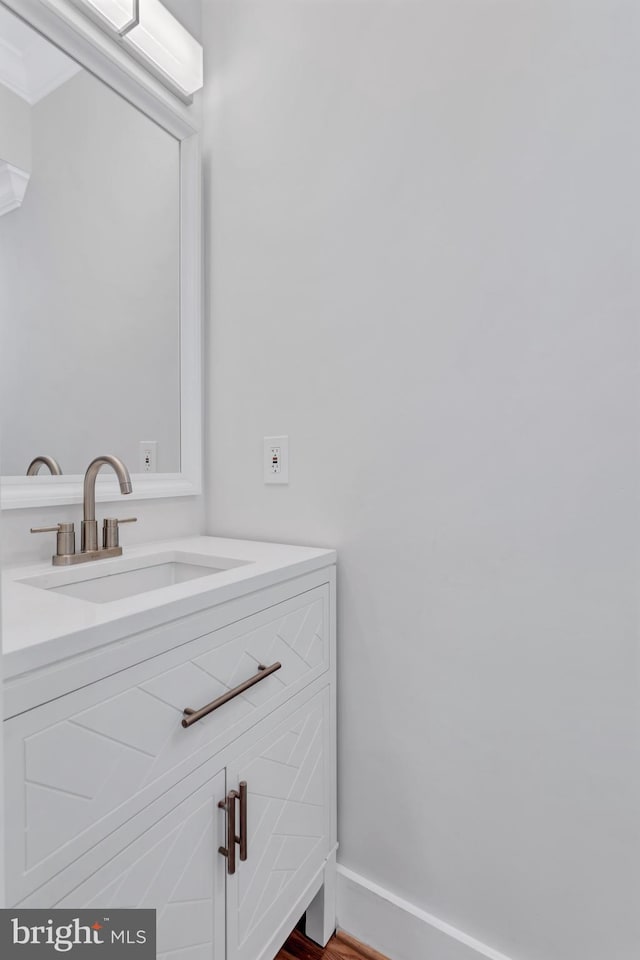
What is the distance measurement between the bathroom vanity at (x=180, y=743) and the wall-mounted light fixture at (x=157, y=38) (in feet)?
3.75

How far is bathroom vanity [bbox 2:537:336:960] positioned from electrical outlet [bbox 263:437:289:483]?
0.62 ft

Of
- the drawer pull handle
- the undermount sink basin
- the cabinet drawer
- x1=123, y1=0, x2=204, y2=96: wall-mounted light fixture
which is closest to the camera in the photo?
the cabinet drawer

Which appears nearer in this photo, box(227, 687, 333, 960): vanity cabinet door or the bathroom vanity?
the bathroom vanity

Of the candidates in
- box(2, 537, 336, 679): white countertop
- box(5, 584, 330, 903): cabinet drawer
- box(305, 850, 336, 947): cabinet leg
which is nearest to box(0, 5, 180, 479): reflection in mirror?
box(2, 537, 336, 679): white countertop

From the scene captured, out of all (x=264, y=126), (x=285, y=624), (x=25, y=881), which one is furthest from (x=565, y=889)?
(x=264, y=126)

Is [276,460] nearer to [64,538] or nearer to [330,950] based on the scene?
[64,538]

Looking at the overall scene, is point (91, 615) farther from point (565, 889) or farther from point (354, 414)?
point (565, 889)

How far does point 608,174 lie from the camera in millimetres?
791

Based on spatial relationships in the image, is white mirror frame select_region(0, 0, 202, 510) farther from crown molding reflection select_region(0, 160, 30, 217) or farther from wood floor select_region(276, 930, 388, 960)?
wood floor select_region(276, 930, 388, 960)

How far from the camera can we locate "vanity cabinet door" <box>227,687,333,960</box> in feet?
2.52

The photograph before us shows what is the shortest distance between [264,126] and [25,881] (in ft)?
4.74

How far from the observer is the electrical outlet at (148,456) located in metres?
1.17

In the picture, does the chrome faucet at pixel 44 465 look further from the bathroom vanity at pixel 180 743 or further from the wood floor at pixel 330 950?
the wood floor at pixel 330 950

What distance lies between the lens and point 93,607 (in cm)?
61
